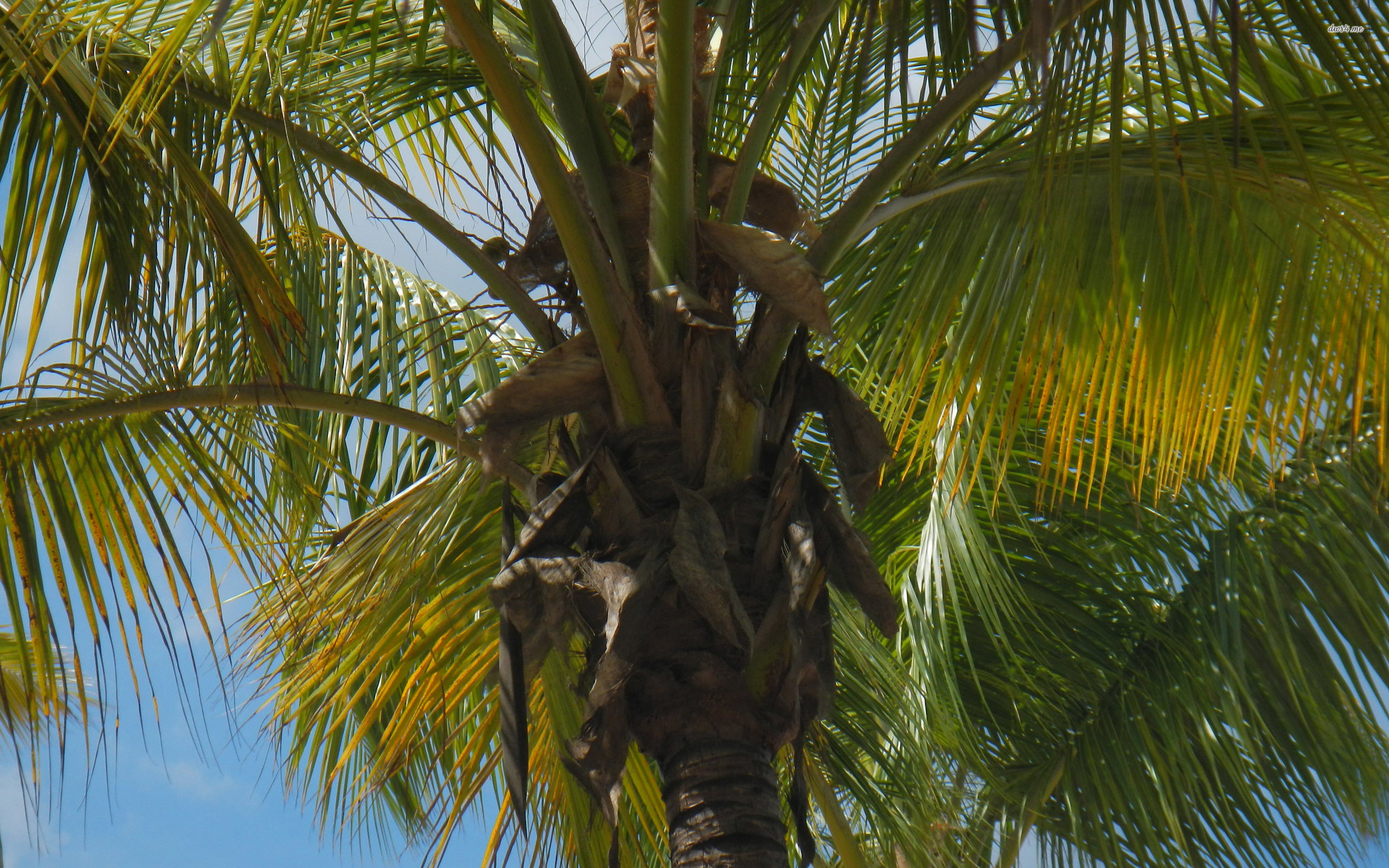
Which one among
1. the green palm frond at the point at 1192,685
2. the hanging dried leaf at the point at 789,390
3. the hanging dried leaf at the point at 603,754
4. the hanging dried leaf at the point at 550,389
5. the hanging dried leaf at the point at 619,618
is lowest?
the green palm frond at the point at 1192,685

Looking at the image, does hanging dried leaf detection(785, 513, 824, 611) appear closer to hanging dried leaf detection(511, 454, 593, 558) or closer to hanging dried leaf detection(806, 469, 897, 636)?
hanging dried leaf detection(806, 469, 897, 636)

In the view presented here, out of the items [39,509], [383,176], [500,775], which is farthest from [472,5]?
[500,775]

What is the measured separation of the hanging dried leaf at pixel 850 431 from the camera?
246cm

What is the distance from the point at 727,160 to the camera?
282cm

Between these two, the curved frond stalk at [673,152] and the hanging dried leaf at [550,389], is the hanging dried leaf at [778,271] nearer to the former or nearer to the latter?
the curved frond stalk at [673,152]

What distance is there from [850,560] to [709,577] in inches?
13.2

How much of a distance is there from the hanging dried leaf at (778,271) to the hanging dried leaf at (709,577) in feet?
1.37

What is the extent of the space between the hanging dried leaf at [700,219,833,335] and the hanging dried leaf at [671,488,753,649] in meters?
0.42

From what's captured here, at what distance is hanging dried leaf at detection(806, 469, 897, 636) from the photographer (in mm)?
2379

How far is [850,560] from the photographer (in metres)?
2.39

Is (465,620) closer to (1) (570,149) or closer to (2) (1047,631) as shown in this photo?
(1) (570,149)

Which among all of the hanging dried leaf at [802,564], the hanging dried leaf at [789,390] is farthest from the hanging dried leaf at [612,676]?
the hanging dried leaf at [789,390]

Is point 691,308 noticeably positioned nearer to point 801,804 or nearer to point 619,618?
point 619,618

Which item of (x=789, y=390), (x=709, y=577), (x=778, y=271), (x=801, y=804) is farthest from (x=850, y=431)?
(x=801, y=804)
